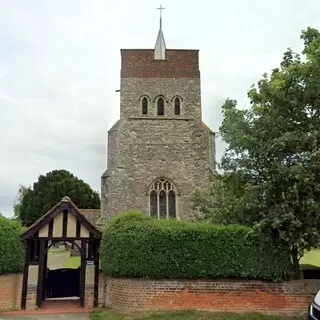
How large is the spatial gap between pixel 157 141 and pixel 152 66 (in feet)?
19.2

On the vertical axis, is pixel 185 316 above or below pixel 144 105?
below

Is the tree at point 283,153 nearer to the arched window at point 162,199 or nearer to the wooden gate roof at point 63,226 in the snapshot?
the wooden gate roof at point 63,226

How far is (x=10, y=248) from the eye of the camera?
11.6 meters

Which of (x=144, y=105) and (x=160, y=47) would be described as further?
(x=160, y=47)

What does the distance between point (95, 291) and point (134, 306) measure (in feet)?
6.47

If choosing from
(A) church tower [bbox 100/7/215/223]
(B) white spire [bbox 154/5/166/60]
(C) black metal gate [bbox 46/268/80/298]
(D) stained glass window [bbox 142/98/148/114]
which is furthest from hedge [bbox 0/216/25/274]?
(B) white spire [bbox 154/5/166/60]

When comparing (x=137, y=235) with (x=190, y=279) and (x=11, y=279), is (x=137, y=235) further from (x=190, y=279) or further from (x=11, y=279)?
(x=11, y=279)

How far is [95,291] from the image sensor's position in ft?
39.7

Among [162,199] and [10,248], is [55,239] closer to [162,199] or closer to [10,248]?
[10,248]

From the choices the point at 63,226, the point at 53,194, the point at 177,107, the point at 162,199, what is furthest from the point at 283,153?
the point at 53,194

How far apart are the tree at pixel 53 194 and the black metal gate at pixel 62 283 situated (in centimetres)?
3192

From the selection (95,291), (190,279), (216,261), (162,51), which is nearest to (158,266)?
(190,279)

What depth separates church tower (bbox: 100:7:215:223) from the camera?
76.6 feet

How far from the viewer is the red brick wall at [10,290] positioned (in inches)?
450
